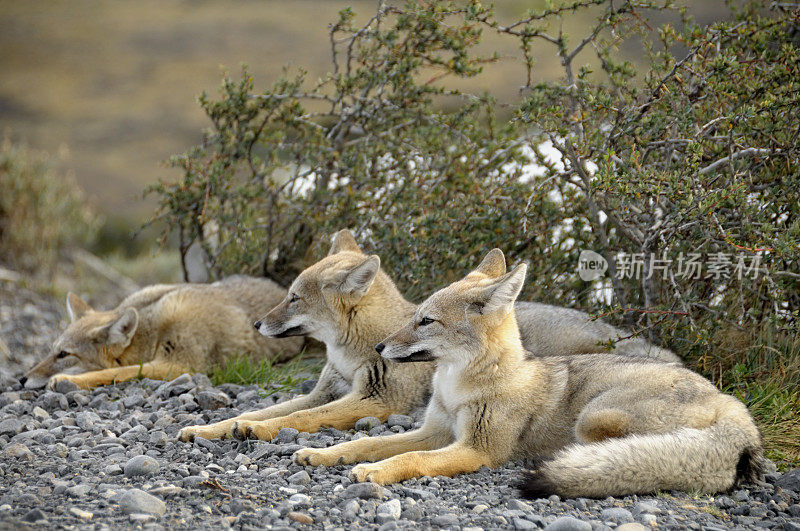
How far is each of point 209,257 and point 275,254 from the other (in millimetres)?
896

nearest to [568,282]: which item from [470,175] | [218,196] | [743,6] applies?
[470,175]

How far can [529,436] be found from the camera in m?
4.29

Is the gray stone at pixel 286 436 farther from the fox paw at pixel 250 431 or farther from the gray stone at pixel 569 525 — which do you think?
the gray stone at pixel 569 525

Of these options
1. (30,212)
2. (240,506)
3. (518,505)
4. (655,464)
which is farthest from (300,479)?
(30,212)

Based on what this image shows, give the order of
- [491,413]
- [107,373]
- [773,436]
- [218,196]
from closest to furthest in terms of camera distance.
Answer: [491,413], [773,436], [107,373], [218,196]

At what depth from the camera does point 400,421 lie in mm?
4879

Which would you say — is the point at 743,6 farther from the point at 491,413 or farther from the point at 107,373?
the point at 107,373

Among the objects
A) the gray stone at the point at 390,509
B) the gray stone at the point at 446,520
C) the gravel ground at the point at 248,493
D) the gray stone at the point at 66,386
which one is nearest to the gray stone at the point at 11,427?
the gravel ground at the point at 248,493

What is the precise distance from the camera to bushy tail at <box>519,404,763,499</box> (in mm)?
3588

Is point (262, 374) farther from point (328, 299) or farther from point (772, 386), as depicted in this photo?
point (772, 386)

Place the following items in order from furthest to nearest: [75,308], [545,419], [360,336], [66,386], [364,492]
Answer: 1. [75,308]
2. [66,386]
3. [360,336]
4. [545,419]
5. [364,492]

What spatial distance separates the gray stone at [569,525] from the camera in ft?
10.5

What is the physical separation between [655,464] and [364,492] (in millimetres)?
1477

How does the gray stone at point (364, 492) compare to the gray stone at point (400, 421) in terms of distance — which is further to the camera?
the gray stone at point (400, 421)
